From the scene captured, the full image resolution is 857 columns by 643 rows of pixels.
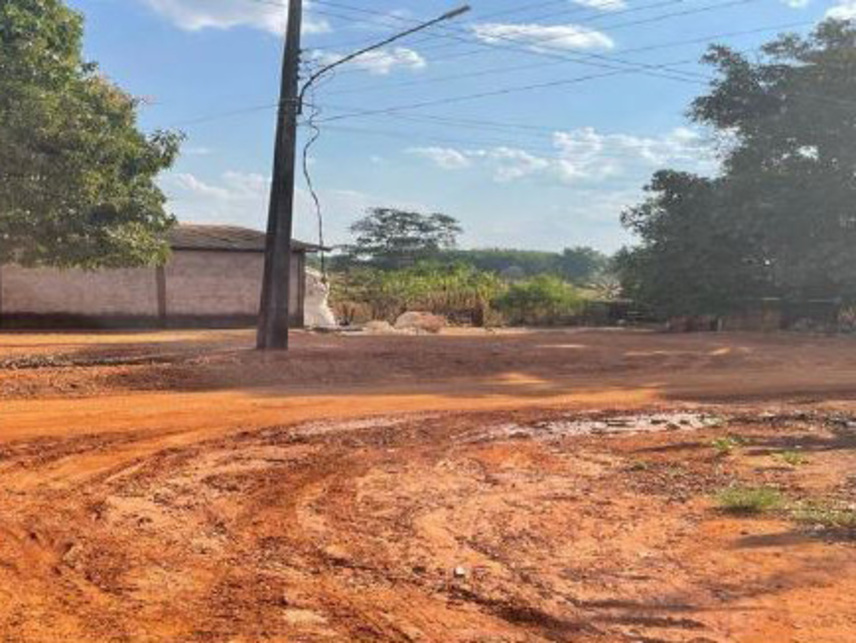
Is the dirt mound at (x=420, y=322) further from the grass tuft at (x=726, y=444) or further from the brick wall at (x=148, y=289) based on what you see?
the grass tuft at (x=726, y=444)

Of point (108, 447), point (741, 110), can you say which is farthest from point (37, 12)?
point (741, 110)

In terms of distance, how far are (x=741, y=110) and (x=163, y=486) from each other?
1055 inches

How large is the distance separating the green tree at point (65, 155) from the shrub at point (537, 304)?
78.4ft

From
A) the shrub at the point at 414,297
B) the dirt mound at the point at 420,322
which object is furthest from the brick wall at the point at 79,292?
the shrub at the point at 414,297

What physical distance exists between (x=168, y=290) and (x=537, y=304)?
56.4ft

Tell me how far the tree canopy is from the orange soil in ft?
44.8

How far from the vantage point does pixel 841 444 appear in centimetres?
1038

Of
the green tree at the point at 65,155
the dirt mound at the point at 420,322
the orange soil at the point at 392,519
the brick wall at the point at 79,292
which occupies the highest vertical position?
the green tree at the point at 65,155

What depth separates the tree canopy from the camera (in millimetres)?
26234

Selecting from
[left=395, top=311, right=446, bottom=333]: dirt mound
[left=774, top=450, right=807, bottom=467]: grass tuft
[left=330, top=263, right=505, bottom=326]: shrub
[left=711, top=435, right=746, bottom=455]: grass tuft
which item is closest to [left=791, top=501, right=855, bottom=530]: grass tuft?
[left=774, top=450, right=807, bottom=467]: grass tuft

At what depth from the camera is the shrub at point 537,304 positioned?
129ft

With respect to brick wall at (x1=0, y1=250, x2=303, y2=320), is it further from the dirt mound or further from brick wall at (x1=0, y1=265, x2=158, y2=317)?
the dirt mound

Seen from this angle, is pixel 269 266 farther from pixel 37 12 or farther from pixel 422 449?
pixel 422 449

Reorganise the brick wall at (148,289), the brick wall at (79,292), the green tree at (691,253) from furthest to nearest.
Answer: the green tree at (691,253)
the brick wall at (148,289)
the brick wall at (79,292)
